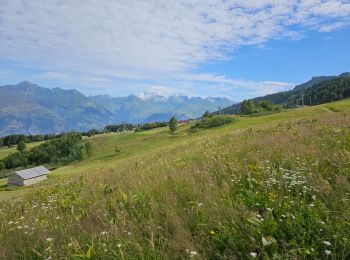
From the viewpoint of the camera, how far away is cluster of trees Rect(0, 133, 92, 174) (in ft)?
517

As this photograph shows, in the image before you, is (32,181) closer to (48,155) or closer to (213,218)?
(48,155)

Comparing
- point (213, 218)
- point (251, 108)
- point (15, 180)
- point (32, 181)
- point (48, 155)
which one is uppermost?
point (251, 108)

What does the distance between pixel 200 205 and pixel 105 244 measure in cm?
168

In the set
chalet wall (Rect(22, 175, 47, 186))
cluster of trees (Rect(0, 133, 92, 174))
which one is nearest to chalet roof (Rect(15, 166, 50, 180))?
chalet wall (Rect(22, 175, 47, 186))

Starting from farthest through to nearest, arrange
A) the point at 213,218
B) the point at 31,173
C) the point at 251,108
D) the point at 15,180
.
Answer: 1. the point at 251,108
2. the point at 31,173
3. the point at 15,180
4. the point at 213,218

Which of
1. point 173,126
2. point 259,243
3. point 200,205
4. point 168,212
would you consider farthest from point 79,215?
point 173,126

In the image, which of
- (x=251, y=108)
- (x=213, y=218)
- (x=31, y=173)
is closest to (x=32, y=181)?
(x=31, y=173)

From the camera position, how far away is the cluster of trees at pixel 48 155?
15750 centimetres

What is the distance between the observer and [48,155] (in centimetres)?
16500

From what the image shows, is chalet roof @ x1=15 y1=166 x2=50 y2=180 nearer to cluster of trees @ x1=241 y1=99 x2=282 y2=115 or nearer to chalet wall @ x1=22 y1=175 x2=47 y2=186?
chalet wall @ x1=22 y1=175 x2=47 y2=186

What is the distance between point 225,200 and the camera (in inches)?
227

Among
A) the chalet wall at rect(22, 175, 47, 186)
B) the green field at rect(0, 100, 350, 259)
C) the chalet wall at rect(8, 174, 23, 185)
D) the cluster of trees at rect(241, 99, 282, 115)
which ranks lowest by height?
the chalet wall at rect(22, 175, 47, 186)

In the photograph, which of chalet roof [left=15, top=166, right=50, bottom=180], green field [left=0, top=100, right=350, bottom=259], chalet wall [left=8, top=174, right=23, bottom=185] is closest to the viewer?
green field [left=0, top=100, right=350, bottom=259]

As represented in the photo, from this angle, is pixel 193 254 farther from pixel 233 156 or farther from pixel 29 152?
A: pixel 29 152
